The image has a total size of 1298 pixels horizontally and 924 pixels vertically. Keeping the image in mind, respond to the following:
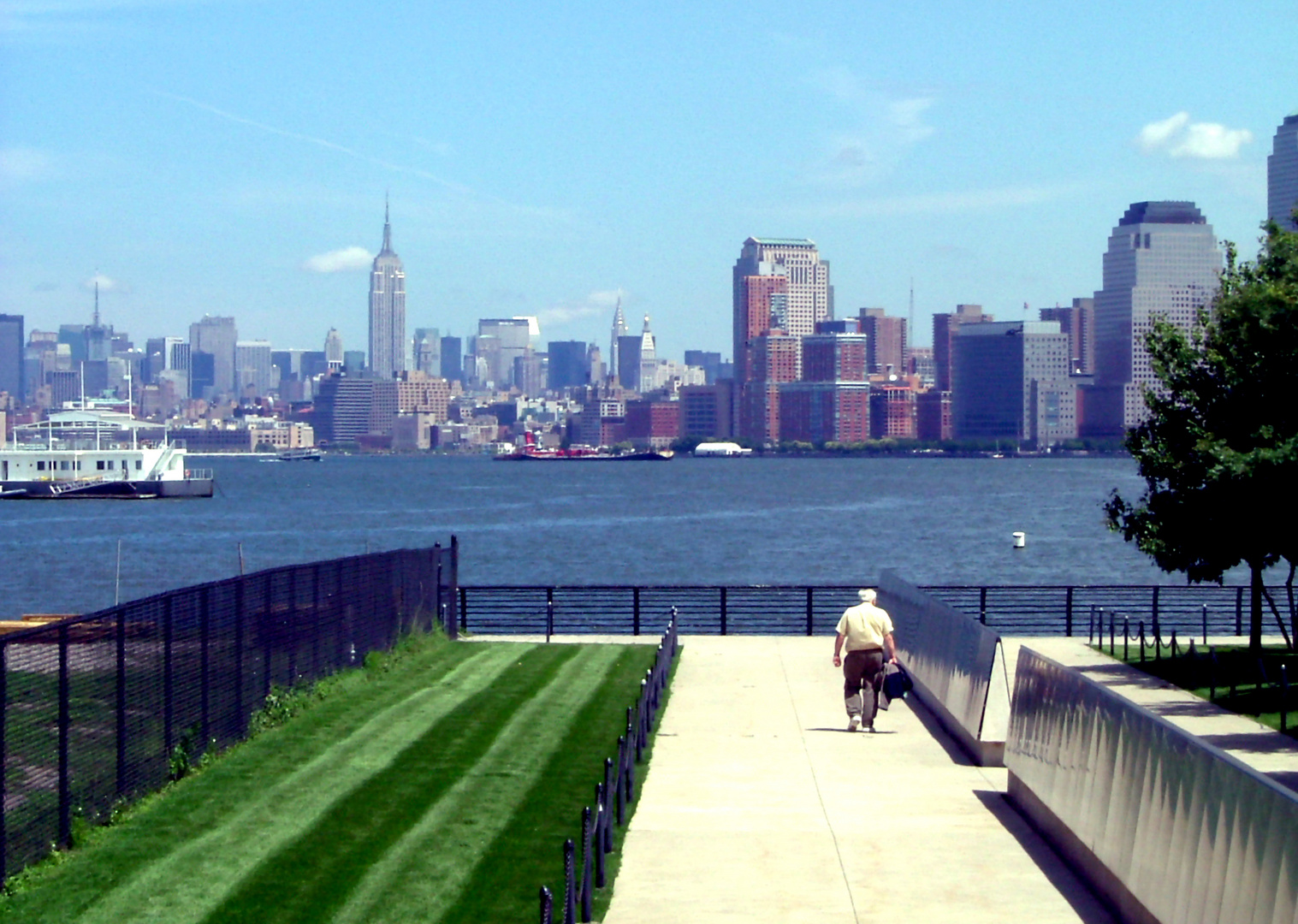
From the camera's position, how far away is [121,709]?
13133 mm

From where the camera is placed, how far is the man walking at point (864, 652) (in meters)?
17.7

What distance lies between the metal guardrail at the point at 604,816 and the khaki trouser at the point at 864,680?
6.78 feet

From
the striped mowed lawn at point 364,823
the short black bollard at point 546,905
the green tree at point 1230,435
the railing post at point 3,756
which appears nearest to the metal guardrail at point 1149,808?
the short black bollard at point 546,905

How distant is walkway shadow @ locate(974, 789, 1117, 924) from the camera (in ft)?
34.6

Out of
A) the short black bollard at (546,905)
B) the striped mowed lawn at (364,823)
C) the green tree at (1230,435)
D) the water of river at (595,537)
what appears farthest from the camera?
the water of river at (595,537)

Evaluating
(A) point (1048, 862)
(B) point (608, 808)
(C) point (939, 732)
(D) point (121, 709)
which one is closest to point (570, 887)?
(B) point (608, 808)

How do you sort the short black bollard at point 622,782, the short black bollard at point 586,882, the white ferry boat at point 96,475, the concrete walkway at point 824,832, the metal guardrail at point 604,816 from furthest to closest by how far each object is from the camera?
the white ferry boat at point 96,475
the short black bollard at point 622,782
the concrete walkway at point 824,832
the short black bollard at point 586,882
the metal guardrail at point 604,816

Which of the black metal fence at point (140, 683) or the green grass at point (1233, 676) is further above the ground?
the black metal fence at point (140, 683)

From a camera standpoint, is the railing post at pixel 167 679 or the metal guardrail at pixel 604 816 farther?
the railing post at pixel 167 679

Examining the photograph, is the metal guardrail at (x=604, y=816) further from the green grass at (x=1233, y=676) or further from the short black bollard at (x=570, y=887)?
the green grass at (x=1233, y=676)

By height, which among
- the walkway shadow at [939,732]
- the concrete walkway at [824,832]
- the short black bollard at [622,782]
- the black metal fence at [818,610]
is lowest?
the black metal fence at [818,610]

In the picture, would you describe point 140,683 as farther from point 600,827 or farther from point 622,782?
point 600,827

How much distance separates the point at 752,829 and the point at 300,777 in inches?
158

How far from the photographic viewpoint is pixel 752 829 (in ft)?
42.5
